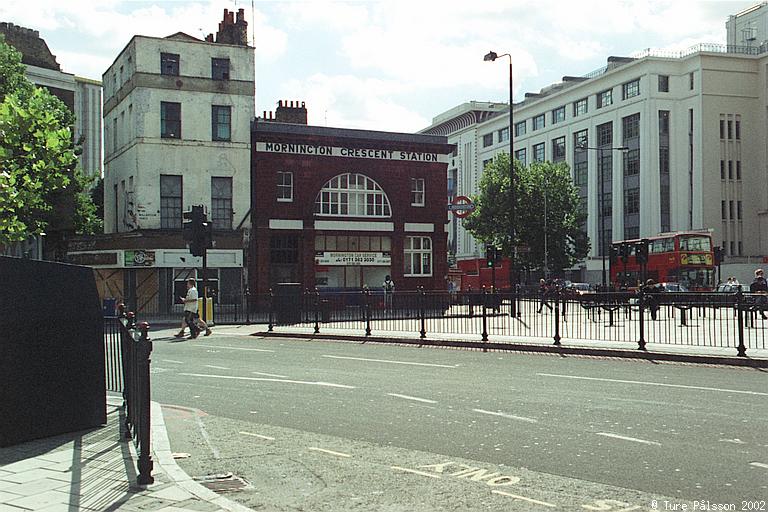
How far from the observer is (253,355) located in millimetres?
17547

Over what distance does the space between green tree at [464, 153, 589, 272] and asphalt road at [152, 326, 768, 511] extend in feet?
188

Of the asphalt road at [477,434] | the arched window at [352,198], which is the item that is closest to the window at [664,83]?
the arched window at [352,198]

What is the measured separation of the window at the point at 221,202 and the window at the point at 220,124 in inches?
90.1

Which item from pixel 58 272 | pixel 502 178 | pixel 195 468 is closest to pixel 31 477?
pixel 195 468

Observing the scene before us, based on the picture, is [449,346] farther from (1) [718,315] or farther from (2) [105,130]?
(2) [105,130]

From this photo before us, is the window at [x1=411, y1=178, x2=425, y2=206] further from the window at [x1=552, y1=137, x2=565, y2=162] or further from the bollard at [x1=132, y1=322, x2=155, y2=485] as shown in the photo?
the window at [x1=552, y1=137, x2=565, y2=162]

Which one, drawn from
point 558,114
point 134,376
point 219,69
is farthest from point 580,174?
point 134,376

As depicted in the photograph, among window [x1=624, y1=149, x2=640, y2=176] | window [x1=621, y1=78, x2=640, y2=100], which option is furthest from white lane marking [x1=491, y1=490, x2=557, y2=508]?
window [x1=621, y1=78, x2=640, y2=100]

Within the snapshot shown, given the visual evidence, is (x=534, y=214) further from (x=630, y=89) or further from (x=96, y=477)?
(x=96, y=477)

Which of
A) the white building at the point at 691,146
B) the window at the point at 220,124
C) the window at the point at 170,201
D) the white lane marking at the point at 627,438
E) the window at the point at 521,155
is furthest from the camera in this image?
the window at the point at 521,155

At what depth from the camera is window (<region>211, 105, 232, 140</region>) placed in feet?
133

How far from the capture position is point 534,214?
71188 millimetres

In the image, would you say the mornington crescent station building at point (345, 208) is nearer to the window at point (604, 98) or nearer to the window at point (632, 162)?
the window at point (632, 162)

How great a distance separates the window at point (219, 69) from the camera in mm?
40853
